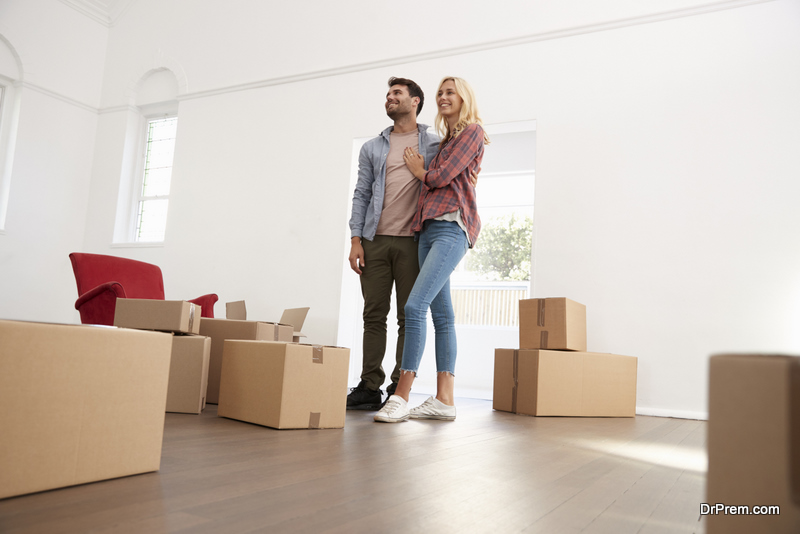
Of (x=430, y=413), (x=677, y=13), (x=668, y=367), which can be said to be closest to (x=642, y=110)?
(x=677, y=13)

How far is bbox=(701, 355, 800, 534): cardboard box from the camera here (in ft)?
1.51

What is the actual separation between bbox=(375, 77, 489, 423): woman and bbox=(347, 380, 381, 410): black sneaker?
0.29 meters

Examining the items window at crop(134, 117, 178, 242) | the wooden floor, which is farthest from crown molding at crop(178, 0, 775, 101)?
the wooden floor

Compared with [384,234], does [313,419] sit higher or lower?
lower

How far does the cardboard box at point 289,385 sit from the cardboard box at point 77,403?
0.66 m

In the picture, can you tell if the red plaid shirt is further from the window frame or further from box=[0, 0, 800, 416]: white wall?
the window frame

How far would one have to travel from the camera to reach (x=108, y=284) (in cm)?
257

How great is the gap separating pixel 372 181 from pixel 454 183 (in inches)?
19.5

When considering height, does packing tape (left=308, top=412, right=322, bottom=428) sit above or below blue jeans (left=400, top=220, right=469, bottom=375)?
below

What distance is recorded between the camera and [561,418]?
8.95ft

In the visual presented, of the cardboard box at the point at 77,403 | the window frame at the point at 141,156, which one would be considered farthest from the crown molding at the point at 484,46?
the cardboard box at the point at 77,403

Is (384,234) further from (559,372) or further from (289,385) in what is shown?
(559,372)

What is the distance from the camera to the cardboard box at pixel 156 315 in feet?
6.91

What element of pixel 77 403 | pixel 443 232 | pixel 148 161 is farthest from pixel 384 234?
pixel 148 161
